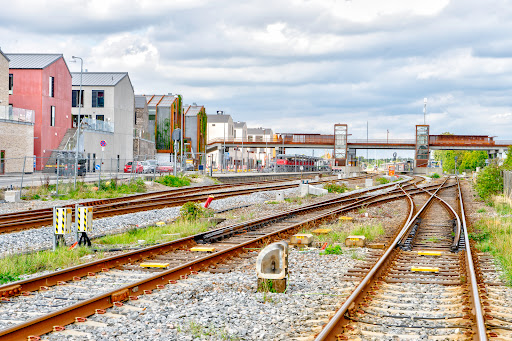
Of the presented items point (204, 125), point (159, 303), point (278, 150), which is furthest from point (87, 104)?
point (159, 303)

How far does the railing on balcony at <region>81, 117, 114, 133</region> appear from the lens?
59688mm

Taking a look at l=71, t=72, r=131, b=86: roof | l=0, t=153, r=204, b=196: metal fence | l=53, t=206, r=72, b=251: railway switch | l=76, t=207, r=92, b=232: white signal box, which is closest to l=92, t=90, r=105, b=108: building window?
l=71, t=72, r=131, b=86: roof

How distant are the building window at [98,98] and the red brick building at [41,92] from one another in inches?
361

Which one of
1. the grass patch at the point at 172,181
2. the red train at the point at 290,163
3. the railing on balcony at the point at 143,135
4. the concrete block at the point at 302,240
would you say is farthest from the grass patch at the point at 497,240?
the red train at the point at 290,163

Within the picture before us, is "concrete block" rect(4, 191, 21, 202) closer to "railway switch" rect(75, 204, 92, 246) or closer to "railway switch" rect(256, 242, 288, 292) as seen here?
"railway switch" rect(75, 204, 92, 246)

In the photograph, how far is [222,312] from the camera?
765 centimetres

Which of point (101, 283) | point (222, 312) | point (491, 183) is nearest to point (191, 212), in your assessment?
point (101, 283)

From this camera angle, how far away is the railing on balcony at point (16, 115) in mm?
47194

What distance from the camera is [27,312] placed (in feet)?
24.7

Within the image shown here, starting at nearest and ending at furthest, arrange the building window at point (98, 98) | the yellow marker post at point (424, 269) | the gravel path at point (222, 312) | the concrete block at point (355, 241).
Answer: the gravel path at point (222, 312), the yellow marker post at point (424, 269), the concrete block at point (355, 241), the building window at point (98, 98)

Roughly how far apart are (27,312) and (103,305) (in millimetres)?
926

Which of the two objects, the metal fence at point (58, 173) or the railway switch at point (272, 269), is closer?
the railway switch at point (272, 269)

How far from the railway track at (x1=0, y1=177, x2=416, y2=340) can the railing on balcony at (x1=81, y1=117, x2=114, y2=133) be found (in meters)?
46.9

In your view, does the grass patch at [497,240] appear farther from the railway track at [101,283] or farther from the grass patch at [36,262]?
the grass patch at [36,262]
